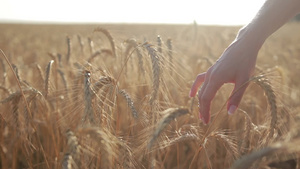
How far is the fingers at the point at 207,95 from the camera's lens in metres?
1.30

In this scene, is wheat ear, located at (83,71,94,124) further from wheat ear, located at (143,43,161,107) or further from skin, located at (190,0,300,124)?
skin, located at (190,0,300,124)

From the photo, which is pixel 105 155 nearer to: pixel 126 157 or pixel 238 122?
pixel 126 157

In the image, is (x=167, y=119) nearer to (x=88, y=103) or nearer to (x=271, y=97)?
(x=88, y=103)

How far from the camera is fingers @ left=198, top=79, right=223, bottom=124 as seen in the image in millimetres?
1300

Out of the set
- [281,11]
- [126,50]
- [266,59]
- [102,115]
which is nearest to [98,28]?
[126,50]

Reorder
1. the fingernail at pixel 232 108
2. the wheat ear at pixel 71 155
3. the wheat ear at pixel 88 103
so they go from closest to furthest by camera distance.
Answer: the wheat ear at pixel 71 155, the wheat ear at pixel 88 103, the fingernail at pixel 232 108

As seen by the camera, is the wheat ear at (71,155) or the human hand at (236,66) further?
the human hand at (236,66)

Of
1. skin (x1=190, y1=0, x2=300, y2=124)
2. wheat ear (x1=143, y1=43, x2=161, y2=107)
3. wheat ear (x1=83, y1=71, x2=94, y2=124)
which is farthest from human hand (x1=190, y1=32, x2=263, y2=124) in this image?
wheat ear (x1=83, y1=71, x2=94, y2=124)

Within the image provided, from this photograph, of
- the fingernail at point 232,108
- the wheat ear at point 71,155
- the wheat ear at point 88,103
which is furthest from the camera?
the fingernail at point 232,108

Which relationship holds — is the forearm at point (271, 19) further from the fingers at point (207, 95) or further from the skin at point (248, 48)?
the fingers at point (207, 95)

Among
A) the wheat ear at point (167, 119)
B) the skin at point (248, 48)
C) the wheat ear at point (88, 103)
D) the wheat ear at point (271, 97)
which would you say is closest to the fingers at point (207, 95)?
the skin at point (248, 48)

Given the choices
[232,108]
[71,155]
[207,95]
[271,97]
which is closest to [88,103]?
[71,155]

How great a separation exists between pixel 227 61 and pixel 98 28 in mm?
1233

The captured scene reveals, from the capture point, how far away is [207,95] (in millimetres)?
1321
